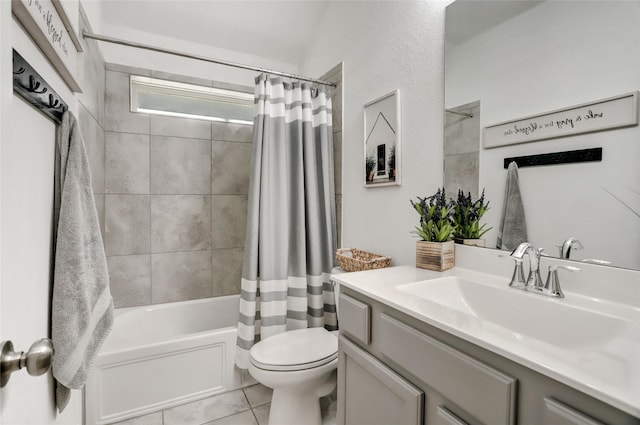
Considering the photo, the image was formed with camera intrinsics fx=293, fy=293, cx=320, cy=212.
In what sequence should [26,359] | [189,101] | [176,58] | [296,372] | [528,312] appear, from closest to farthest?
1. [26,359]
2. [528,312]
3. [296,372]
4. [176,58]
5. [189,101]

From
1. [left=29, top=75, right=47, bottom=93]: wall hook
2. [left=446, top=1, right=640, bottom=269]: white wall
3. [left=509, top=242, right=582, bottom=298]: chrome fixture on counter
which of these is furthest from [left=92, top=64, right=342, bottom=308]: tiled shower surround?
[left=29, top=75, right=47, bottom=93]: wall hook

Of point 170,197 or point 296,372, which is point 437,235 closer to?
point 296,372

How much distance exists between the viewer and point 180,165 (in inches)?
96.2

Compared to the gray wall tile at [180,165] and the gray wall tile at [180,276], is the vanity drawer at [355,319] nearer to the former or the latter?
the gray wall tile at [180,276]

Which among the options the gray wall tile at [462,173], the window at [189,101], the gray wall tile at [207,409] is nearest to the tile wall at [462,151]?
the gray wall tile at [462,173]

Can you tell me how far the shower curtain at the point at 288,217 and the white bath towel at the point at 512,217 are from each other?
1144 millimetres

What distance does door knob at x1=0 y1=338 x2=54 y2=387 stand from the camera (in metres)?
0.44

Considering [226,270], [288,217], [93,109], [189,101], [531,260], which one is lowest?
[226,270]

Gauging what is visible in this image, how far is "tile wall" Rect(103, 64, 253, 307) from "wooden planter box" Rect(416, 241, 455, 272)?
5.84 ft

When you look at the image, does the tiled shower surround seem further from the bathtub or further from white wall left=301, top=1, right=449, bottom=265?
the bathtub

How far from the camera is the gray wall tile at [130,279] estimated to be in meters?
2.25

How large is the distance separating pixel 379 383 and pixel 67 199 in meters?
1.16

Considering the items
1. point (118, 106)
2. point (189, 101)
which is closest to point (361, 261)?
point (189, 101)

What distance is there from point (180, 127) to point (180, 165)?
31cm
